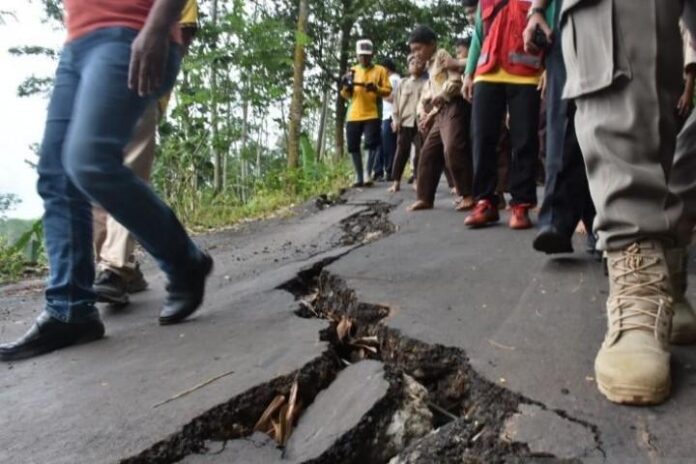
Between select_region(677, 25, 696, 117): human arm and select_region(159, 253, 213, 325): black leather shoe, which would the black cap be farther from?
select_region(159, 253, 213, 325): black leather shoe

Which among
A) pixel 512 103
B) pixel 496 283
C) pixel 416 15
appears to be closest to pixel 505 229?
pixel 512 103

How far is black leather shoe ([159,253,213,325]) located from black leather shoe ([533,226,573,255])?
3.98 ft

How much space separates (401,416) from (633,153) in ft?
2.52

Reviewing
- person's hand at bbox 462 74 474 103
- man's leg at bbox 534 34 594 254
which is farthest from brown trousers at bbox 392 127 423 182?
man's leg at bbox 534 34 594 254

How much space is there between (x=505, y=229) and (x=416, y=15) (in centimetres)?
1222

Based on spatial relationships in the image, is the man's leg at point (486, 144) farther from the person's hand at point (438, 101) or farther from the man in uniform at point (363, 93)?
the man in uniform at point (363, 93)

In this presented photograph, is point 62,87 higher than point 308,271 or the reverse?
higher

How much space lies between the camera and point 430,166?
459 cm

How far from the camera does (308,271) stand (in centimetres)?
287

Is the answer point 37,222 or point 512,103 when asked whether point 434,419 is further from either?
point 37,222

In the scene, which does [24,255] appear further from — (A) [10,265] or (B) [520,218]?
(B) [520,218]

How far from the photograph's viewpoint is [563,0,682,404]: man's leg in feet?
4.52

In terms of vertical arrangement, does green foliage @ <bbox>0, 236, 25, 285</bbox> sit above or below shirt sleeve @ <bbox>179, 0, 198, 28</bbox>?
below

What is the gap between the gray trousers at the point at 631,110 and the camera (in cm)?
139
